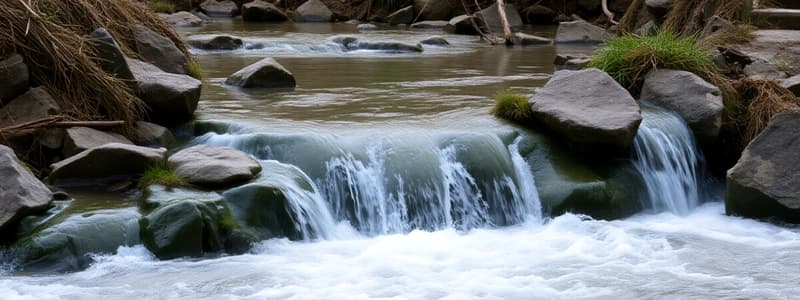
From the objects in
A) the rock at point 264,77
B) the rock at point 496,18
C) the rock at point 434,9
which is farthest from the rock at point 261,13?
the rock at point 264,77

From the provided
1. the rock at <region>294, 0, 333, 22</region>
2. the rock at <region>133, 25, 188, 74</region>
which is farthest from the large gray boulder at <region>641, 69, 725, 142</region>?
the rock at <region>294, 0, 333, 22</region>

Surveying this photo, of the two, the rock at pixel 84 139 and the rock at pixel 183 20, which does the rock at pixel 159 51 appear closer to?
the rock at pixel 84 139

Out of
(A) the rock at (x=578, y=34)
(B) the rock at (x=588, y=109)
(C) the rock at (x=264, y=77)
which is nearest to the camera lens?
(B) the rock at (x=588, y=109)

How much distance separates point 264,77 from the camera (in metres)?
10.8

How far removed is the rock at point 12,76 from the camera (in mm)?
7668

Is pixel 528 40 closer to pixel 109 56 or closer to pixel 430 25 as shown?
pixel 430 25

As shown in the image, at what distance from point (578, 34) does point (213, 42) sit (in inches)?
238

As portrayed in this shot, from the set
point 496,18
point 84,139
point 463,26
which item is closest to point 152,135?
point 84,139

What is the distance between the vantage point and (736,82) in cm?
962

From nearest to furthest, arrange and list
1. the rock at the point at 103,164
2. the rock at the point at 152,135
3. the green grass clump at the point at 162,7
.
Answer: the rock at the point at 103,164, the rock at the point at 152,135, the green grass clump at the point at 162,7

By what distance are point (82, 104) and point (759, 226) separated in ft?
16.4

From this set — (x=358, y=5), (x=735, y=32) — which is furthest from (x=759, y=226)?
(x=358, y=5)

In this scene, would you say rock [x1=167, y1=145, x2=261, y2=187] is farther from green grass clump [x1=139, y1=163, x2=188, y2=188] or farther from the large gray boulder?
the large gray boulder

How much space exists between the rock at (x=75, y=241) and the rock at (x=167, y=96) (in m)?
1.87
